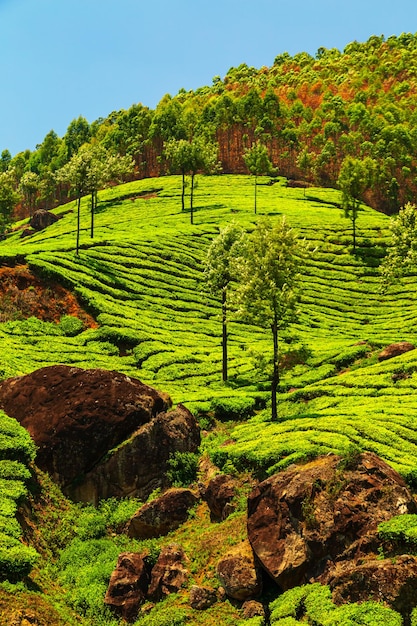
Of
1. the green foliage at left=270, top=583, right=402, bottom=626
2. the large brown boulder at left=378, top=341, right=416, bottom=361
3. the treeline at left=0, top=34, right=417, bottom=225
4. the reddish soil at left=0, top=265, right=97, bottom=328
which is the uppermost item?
the treeline at left=0, top=34, right=417, bottom=225

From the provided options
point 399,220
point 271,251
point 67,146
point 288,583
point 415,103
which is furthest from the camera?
point 67,146

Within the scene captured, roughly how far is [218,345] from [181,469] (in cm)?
2580

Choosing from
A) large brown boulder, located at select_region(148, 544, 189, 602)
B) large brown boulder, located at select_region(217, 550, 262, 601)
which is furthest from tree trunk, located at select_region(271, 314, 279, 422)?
large brown boulder, located at select_region(217, 550, 262, 601)

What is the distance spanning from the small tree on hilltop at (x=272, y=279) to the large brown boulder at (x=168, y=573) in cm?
1302

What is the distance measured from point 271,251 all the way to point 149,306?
29.9 m

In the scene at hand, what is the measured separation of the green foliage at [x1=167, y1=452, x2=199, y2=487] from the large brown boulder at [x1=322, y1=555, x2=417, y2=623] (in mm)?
11588

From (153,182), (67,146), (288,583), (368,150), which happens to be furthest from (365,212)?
(67,146)

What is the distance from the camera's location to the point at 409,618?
13.7m

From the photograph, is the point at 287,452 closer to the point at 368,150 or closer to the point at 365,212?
the point at 365,212

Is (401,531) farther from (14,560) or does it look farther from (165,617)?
(14,560)

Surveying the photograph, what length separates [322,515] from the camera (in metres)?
17.7

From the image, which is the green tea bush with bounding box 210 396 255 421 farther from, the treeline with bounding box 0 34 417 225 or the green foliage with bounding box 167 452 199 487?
the treeline with bounding box 0 34 417 225

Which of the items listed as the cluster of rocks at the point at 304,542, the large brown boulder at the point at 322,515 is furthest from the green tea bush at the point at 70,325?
the large brown boulder at the point at 322,515

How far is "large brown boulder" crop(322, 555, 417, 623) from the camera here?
1392 centimetres
